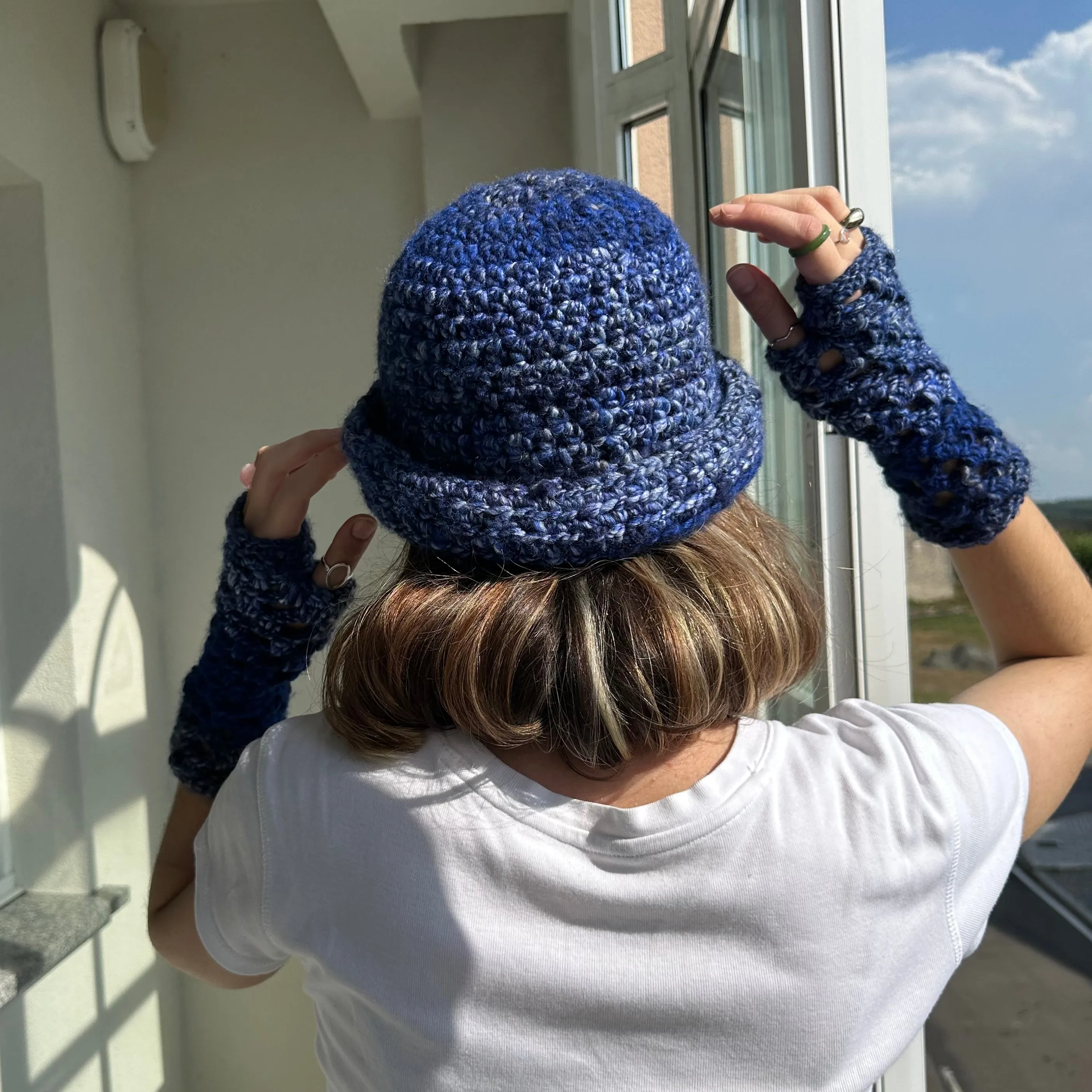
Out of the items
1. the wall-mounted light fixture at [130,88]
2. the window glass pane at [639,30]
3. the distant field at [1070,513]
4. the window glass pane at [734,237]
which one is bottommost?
the distant field at [1070,513]

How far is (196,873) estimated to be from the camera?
2.14 ft

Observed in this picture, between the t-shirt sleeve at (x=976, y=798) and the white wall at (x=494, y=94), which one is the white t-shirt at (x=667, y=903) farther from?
the white wall at (x=494, y=94)

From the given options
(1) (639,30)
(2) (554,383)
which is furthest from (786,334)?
(1) (639,30)

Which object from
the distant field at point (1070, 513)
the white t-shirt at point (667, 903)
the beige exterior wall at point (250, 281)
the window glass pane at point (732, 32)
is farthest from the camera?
the beige exterior wall at point (250, 281)

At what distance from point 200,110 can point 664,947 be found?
2570 mm

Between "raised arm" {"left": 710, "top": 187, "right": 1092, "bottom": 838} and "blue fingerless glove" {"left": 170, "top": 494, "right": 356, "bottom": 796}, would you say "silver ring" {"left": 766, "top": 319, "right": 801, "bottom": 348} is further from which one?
"blue fingerless glove" {"left": 170, "top": 494, "right": 356, "bottom": 796}

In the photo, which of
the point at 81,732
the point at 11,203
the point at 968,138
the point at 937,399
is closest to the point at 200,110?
the point at 11,203

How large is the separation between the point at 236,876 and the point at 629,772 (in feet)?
0.87

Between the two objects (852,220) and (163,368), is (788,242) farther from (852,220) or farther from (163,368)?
(163,368)

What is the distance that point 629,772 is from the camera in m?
0.59

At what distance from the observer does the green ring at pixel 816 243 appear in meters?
0.58

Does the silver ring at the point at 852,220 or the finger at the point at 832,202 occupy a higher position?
the finger at the point at 832,202

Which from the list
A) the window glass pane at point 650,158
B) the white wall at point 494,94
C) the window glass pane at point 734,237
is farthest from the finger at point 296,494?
the white wall at point 494,94

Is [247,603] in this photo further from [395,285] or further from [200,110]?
[200,110]
